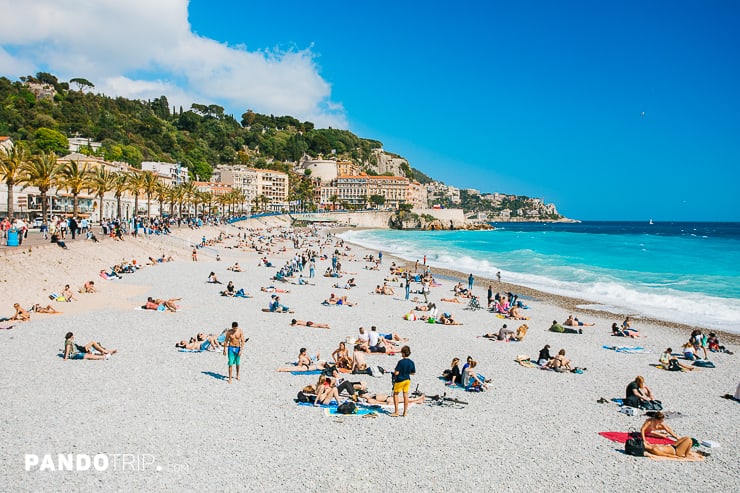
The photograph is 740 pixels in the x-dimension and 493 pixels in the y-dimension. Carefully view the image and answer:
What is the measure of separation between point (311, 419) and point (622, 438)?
14.4 feet

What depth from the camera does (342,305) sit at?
17297 millimetres

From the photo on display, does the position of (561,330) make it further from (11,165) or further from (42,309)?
(11,165)

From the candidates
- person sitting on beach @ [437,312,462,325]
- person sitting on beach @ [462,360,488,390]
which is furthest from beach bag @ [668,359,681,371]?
person sitting on beach @ [437,312,462,325]

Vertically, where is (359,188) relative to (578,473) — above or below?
above

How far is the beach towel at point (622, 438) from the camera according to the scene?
6.64 meters

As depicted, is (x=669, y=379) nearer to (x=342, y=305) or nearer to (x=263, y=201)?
(x=342, y=305)

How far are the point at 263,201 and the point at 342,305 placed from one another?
87.5 meters

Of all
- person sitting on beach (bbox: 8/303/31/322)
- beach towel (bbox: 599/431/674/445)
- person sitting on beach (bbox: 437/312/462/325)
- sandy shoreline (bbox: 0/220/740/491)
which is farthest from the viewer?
person sitting on beach (bbox: 437/312/462/325)

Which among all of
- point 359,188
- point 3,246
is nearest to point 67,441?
point 3,246

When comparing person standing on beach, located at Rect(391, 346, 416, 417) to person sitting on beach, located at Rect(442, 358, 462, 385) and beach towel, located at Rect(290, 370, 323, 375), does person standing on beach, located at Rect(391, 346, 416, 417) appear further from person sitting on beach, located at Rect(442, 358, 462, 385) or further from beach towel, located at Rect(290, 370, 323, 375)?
beach towel, located at Rect(290, 370, 323, 375)

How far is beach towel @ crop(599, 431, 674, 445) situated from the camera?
21.8 ft

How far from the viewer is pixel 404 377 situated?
23.7 feet

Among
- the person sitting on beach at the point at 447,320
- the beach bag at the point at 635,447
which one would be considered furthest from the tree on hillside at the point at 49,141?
the beach bag at the point at 635,447

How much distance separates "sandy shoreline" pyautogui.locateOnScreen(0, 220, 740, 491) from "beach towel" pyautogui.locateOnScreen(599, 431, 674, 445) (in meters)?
0.20
